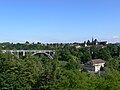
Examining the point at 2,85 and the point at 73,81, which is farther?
the point at 2,85

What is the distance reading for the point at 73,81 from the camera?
973 inches

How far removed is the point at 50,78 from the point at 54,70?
41.7 inches

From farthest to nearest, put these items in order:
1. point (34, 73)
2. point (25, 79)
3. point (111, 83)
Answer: point (34, 73), point (25, 79), point (111, 83)

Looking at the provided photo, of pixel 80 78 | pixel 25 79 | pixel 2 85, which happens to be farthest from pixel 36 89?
pixel 80 78

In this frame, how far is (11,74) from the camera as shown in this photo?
3328cm

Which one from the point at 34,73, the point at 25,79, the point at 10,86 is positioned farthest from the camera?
the point at 34,73

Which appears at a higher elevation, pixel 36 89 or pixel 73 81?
pixel 73 81

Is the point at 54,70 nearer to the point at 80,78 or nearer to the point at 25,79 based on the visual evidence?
the point at 25,79

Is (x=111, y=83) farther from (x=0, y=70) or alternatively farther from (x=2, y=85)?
(x=0, y=70)

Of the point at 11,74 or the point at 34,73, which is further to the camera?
the point at 34,73

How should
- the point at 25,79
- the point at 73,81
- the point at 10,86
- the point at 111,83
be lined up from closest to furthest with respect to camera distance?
the point at 111,83 < the point at 73,81 < the point at 10,86 < the point at 25,79

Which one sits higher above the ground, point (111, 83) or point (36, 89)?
point (111, 83)

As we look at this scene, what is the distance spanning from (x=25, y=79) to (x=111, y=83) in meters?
13.2

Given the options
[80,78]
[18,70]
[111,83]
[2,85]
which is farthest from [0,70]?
[111,83]
